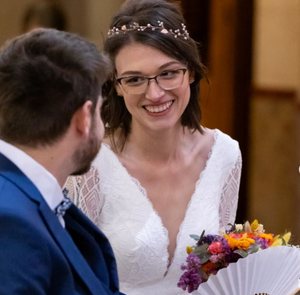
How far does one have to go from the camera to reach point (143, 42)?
2207 mm

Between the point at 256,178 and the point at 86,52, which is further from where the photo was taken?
the point at 256,178

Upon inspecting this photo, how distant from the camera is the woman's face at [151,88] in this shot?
7.18ft

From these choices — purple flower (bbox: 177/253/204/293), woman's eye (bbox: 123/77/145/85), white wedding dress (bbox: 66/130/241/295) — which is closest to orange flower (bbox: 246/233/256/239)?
purple flower (bbox: 177/253/204/293)

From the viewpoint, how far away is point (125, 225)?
7.64 ft

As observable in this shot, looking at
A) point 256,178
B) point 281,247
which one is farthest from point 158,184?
point 256,178

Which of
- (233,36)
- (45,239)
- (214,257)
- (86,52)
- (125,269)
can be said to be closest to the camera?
(45,239)

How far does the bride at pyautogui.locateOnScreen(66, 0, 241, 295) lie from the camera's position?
7.32ft

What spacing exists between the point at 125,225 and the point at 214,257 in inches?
24.2

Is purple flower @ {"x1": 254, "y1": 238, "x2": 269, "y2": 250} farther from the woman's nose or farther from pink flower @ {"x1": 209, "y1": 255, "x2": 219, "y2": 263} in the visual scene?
the woman's nose

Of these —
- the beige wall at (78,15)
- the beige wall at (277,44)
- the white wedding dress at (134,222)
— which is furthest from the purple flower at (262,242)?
the beige wall at (78,15)

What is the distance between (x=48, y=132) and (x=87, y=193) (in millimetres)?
1029

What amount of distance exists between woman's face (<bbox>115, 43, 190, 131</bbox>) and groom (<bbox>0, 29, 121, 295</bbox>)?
846 millimetres

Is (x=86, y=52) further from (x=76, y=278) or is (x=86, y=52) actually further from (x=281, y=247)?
(x=281, y=247)

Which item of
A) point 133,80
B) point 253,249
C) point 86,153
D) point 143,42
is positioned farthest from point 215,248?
point 143,42
